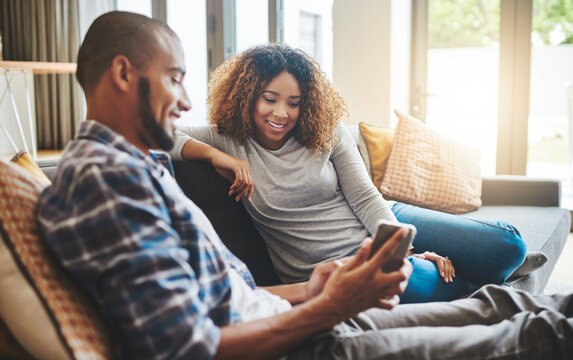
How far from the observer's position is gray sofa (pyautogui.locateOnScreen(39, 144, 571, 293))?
1.59 m

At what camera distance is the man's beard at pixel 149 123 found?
85 cm

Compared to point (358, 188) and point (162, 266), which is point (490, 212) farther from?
point (162, 266)

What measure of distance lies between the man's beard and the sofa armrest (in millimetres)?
2226

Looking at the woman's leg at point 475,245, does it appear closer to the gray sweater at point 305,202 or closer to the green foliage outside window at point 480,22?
the gray sweater at point 305,202

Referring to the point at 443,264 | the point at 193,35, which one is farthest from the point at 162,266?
the point at 193,35

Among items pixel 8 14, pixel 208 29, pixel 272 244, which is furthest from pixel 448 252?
pixel 8 14

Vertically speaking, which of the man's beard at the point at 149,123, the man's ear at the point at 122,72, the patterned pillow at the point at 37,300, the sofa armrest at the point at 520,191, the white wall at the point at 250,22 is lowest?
the sofa armrest at the point at 520,191

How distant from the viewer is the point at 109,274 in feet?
2.30

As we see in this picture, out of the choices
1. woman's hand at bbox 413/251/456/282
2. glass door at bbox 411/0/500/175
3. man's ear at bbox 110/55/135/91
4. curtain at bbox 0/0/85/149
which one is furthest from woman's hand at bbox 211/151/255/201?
curtain at bbox 0/0/85/149

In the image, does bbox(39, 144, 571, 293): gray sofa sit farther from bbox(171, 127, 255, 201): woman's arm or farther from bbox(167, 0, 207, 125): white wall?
bbox(167, 0, 207, 125): white wall

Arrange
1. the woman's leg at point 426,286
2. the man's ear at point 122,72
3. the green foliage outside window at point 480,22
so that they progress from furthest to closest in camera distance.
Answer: the green foliage outside window at point 480,22
the woman's leg at point 426,286
the man's ear at point 122,72

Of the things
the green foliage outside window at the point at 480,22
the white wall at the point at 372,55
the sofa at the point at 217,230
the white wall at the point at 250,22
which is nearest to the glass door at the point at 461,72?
the green foliage outside window at the point at 480,22

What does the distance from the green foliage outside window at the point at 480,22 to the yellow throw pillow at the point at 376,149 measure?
1641 mm

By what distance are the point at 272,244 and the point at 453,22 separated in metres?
2.91
